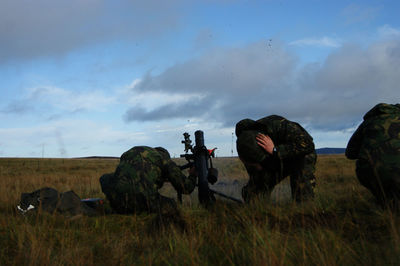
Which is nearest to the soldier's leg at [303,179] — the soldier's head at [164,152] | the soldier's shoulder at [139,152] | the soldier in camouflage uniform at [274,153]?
the soldier in camouflage uniform at [274,153]

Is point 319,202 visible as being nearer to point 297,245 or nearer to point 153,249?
point 297,245

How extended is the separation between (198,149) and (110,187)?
139 cm

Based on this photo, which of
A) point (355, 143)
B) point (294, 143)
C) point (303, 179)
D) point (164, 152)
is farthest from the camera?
point (164, 152)

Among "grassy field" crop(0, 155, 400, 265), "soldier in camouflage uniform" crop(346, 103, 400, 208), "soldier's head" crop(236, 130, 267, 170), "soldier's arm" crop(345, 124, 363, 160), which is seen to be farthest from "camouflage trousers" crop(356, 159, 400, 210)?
"soldier's head" crop(236, 130, 267, 170)

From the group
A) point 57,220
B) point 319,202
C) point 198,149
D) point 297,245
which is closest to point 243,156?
point 198,149

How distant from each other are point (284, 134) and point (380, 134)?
4.70ft

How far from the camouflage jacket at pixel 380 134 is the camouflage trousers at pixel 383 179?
8 centimetres

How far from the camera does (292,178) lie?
5.05 metres

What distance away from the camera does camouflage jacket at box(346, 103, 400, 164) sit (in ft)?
11.3

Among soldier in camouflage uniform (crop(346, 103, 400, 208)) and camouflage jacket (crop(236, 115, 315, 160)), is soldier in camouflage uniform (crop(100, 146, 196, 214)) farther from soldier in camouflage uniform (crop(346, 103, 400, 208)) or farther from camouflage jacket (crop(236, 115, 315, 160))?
soldier in camouflage uniform (crop(346, 103, 400, 208))

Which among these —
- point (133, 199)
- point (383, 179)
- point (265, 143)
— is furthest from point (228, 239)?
point (133, 199)

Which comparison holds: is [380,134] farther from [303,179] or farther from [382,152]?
[303,179]

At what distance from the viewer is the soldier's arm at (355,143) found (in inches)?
159

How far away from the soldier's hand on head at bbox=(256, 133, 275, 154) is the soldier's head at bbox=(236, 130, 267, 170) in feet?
0.16
